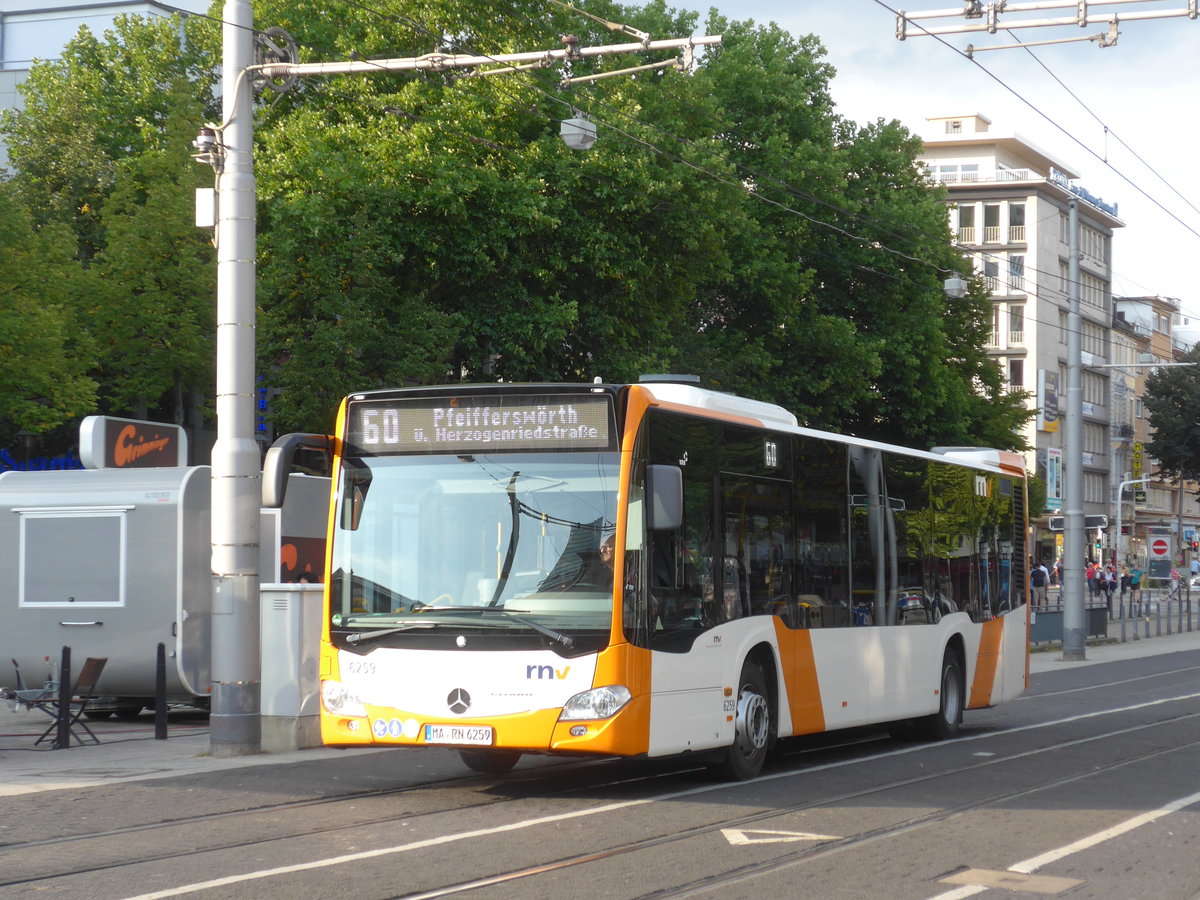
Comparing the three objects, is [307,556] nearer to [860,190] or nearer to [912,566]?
[912,566]

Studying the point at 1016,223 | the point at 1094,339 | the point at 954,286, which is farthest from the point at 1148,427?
the point at 954,286

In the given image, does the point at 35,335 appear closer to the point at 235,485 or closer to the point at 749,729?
the point at 235,485

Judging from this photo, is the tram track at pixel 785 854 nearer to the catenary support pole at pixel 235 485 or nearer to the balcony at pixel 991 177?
the catenary support pole at pixel 235 485

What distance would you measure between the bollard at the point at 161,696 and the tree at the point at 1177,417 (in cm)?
7717

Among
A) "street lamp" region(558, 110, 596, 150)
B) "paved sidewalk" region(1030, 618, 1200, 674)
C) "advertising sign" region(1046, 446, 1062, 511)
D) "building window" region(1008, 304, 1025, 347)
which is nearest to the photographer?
"street lamp" region(558, 110, 596, 150)

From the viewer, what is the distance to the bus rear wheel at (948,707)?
1585 centimetres

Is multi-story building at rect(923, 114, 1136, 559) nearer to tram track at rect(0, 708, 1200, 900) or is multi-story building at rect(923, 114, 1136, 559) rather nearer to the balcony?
the balcony

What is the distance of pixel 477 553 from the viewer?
34.3 ft

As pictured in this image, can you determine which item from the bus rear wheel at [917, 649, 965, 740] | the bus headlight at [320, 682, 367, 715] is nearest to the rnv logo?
the bus headlight at [320, 682, 367, 715]

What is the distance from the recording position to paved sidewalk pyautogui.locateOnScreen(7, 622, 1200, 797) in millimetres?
11953

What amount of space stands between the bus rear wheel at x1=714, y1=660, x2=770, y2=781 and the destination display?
237 cm

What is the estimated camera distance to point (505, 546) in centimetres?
1041

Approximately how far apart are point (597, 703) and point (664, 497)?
1.34 meters

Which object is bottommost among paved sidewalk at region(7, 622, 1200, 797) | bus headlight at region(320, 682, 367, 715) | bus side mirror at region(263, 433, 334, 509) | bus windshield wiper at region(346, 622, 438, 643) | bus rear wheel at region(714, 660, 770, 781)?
paved sidewalk at region(7, 622, 1200, 797)
